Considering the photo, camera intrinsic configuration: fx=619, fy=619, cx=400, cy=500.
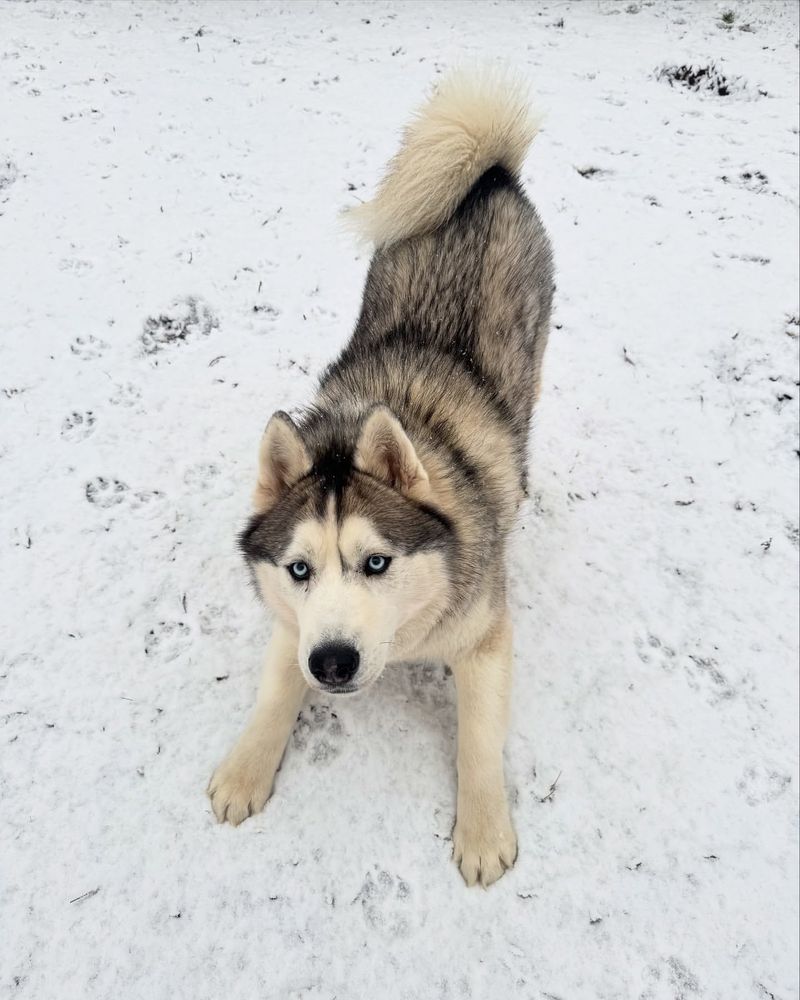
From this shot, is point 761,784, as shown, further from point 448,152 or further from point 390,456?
point 448,152

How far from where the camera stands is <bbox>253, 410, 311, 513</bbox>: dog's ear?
2.24 meters

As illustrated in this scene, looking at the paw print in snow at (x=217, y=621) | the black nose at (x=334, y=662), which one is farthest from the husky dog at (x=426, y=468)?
the paw print in snow at (x=217, y=621)

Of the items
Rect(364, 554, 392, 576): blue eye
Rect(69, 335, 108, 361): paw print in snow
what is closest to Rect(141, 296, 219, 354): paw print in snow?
Rect(69, 335, 108, 361): paw print in snow

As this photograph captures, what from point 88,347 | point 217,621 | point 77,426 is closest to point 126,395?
point 77,426

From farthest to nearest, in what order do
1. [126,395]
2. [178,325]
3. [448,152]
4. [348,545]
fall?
1. [178,325]
2. [126,395]
3. [448,152]
4. [348,545]

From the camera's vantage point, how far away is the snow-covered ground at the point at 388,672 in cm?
251

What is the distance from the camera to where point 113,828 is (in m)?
2.66

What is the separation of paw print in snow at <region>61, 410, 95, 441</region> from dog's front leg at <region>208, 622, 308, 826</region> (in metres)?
2.20

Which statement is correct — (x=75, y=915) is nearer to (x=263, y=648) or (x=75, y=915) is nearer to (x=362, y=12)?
(x=263, y=648)

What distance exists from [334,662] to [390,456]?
763 millimetres

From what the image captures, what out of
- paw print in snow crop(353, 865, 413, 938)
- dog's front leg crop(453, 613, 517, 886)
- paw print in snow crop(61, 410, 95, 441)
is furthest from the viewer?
paw print in snow crop(61, 410, 95, 441)

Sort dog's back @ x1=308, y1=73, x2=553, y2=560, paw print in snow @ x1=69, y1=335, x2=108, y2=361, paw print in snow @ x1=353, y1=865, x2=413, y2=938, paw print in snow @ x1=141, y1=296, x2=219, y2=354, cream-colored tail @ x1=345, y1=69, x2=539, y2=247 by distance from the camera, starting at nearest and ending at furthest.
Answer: paw print in snow @ x1=353, y1=865, x2=413, y2=938
dog's back @ x1=308, y1=73, x2=553, y2=560
cream-colored tail @ x1=345, y1=69, x2=539, y2=247
paw print in snow @ x1=69, y1=335, x2=108, y2=361
paw print in snow @ x1=141, y1=296, x2=219, y2=354

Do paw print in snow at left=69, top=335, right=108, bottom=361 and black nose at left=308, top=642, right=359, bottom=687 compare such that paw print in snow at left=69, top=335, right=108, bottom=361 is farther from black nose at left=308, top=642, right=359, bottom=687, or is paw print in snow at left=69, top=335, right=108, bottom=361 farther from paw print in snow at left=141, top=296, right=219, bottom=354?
black nose at left=308, top=642, right=359, bottom=687

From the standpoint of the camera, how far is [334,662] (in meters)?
2.01
